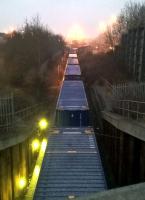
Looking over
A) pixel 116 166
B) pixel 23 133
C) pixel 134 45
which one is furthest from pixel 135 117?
pixel 134 45

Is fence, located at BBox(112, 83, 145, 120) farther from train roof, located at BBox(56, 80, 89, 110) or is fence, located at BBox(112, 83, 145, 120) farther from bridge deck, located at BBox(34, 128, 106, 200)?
bridge deck, located at BBox(34, 128, 106, 200)

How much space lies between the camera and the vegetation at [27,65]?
31.1 meters

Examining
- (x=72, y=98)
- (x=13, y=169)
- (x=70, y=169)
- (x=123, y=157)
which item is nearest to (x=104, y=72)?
(x=72, y=98)

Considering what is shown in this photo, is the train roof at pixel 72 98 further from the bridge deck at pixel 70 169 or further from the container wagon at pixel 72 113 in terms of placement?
the bridge deck at pixel 70 169

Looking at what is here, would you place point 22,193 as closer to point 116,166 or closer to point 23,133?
point 23,133

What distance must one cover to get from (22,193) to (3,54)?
92.3 ft

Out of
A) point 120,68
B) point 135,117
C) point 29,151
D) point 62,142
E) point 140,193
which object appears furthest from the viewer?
point 120,68

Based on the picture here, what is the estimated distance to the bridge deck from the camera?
9.91 meters

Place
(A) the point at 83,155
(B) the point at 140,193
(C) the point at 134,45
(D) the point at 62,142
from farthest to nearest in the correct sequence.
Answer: (C) the point at 134,45 < (D) the point at 62,142 < (A) the point at 83,155 < (B) the point at 140,193

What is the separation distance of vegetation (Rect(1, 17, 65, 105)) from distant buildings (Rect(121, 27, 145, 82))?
28.3 ft

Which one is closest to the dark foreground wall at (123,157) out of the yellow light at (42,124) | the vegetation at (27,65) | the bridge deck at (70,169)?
the bridge deck at (70,169)

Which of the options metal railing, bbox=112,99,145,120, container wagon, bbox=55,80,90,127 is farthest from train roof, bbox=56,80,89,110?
metal railing, bbox=112,99,145,120

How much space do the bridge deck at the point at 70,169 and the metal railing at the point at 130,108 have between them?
229 centimetres

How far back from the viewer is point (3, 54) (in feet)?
133
